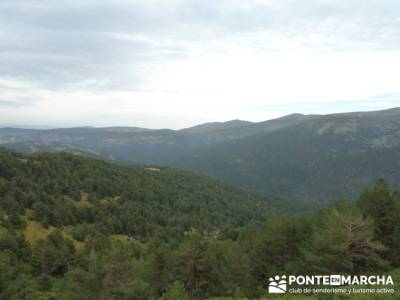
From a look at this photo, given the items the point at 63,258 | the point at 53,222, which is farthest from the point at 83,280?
the point at 53,222

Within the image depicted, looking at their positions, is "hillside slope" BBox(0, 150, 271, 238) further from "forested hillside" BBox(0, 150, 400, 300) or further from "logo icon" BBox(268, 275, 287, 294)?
"logo icon" BBox(268, 275, 287, 294)

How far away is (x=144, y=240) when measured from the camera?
118 meters

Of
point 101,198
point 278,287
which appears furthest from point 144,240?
point 278,287

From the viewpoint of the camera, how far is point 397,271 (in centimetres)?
3338

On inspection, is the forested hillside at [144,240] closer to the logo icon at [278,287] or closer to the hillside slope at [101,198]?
the hillside slope at [101,198]

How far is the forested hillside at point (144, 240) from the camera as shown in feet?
114

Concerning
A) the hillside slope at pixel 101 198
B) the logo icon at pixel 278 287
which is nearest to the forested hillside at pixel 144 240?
the hillside slope at pixel 101 198

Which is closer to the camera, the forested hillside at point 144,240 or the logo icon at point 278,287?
the forested hillside at point 144,240

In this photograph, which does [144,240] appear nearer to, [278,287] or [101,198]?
[101,198]

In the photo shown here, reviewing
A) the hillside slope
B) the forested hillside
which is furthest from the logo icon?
the hillside slope

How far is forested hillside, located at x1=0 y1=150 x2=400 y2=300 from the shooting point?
34688 millimetres

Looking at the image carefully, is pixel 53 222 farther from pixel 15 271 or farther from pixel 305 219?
pixel 305 219

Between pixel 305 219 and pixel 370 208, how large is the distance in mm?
10150

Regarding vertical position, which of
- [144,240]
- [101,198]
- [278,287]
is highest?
[278,287]
